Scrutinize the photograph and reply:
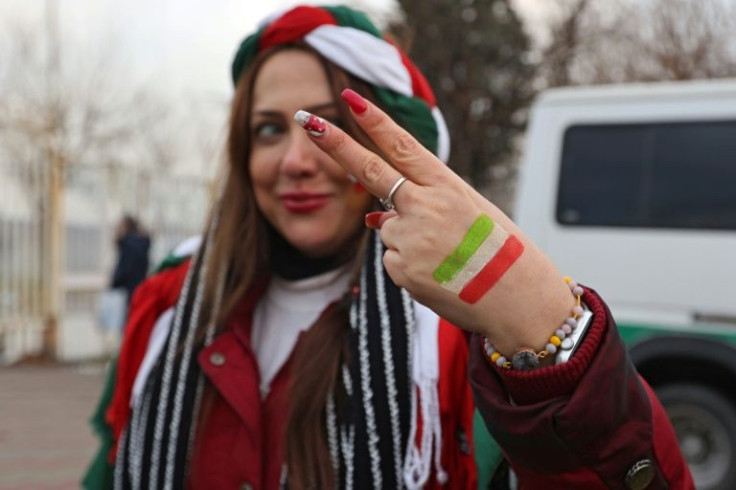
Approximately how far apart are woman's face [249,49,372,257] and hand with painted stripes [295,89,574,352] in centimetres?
46

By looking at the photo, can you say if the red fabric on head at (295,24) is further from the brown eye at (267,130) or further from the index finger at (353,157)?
the index finger at (353,157)

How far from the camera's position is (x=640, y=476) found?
0.97m

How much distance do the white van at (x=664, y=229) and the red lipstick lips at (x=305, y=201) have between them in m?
3.30

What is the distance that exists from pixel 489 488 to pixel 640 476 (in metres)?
0.27

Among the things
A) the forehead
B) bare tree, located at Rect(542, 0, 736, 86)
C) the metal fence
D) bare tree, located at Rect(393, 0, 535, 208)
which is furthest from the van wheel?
bare tree, located at Rect(393, 0, 535, 208)

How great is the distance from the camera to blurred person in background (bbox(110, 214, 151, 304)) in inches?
316

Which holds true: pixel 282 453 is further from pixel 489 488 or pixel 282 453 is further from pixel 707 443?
pixel 707 443

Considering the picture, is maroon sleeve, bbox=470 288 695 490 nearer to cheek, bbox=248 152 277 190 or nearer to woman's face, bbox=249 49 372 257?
woman's face, bbox=249 49 372 257

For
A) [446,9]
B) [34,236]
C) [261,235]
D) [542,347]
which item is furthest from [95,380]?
[446,9]

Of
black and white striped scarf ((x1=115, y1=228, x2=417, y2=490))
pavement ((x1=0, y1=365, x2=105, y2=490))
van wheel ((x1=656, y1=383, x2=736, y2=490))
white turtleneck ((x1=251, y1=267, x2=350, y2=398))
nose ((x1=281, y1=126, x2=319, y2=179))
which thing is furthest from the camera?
pavement ((x1=0, y1=365, x2=105, y2=490))

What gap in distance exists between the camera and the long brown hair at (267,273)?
131 cm

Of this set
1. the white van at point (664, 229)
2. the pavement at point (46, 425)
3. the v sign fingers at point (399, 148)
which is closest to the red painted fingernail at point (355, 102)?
the v sign fingers at point (399, 148)

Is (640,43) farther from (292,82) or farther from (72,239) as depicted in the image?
(292,82)

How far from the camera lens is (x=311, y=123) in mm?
953
